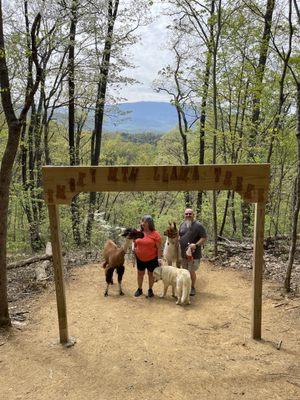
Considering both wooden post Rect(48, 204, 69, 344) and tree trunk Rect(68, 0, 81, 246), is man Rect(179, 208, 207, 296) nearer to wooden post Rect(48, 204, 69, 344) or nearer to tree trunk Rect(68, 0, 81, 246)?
wooden post Rect(48, 204, 69, 344)

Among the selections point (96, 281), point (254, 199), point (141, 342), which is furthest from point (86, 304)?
point (254, 199)

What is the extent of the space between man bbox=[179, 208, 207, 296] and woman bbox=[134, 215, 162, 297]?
0.69m

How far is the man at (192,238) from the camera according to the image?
312 inches

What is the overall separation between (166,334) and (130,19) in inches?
538

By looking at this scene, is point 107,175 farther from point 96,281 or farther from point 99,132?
point 99,132

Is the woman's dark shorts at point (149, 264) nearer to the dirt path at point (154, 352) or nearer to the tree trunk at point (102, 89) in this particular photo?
the dirt path at point (154, 352)

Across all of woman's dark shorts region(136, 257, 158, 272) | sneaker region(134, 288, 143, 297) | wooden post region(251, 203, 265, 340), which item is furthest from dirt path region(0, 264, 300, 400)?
woman's dark shorts region(136, 257, 158, 272)

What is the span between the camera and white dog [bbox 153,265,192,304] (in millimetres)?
7262

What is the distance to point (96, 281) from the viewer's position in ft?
29.2

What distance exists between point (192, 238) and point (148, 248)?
3.45ft

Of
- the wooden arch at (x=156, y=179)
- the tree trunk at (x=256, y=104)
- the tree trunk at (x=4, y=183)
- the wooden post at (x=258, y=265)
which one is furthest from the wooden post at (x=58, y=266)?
the tree trunk at (x=256, y=104)

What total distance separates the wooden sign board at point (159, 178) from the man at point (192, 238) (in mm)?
2682

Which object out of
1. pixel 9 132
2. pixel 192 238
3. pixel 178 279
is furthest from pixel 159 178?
pixel 192 238

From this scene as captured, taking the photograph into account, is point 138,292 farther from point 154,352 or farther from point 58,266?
point 58,266
